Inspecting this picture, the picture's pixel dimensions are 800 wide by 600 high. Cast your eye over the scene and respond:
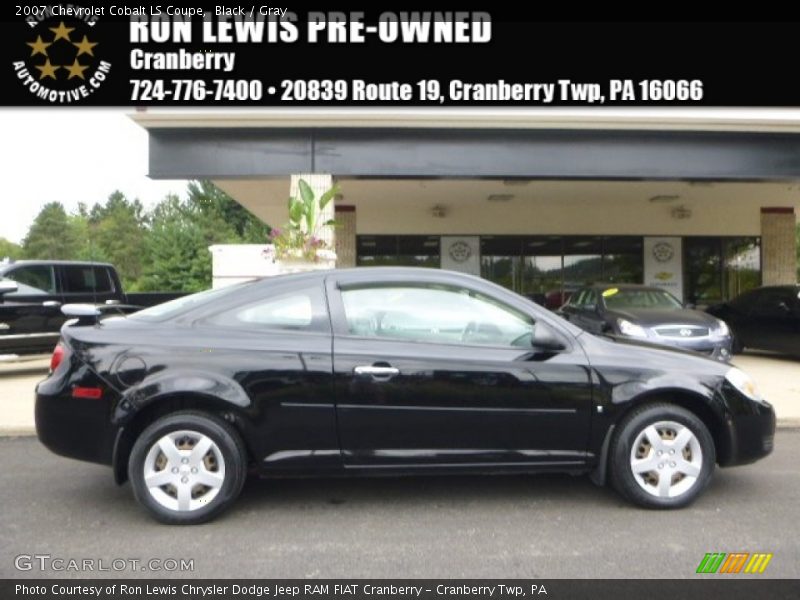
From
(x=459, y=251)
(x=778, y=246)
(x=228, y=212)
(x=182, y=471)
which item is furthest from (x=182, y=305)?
(x=228, y=212)

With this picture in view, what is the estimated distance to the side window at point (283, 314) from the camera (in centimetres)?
404

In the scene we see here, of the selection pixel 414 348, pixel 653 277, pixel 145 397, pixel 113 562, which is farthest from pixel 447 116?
pixel 653 277

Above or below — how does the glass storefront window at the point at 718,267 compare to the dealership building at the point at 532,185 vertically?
below

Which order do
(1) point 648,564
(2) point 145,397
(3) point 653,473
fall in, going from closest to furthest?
1. (1) point 648,564
2. (2) point 145,397
3. (3) point 653,473

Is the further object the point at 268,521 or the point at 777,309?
the point at 777,309

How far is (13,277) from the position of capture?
32.2ft

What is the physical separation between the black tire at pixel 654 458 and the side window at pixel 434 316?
89 centimetres

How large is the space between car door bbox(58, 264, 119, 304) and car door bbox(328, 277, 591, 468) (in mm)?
8123

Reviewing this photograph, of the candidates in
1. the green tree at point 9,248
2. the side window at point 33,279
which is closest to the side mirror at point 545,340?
the side window at point 33,279

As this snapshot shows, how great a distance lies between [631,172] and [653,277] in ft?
28.0

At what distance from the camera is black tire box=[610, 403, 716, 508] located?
4.02m

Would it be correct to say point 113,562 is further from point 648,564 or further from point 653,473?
point 653,473
